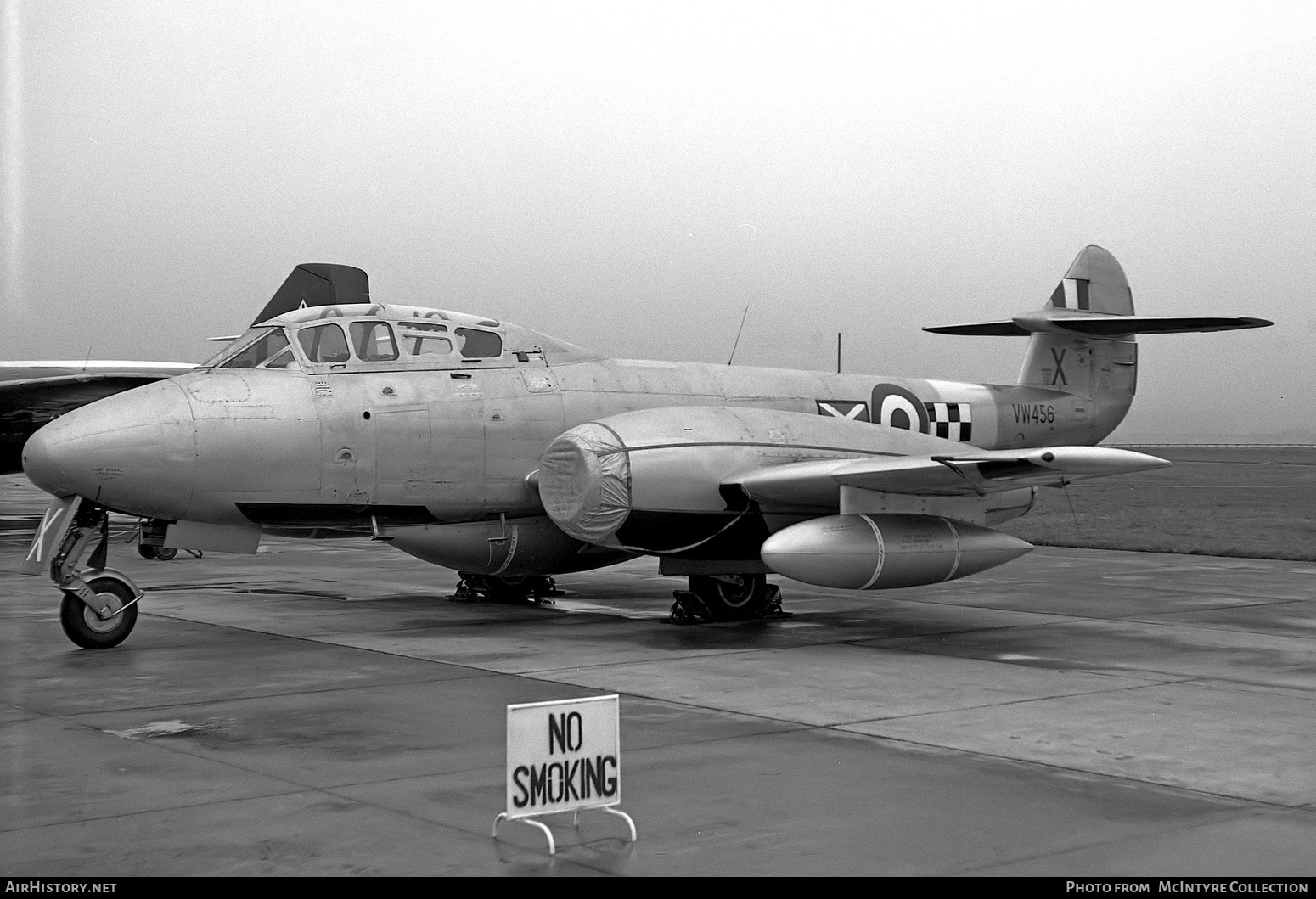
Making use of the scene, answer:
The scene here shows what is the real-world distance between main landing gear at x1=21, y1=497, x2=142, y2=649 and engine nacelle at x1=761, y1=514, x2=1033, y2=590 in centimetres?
515

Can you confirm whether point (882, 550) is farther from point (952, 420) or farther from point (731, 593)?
point (952, 420)

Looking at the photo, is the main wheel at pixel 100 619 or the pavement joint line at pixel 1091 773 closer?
the pavement joint line at pixel 1091 773

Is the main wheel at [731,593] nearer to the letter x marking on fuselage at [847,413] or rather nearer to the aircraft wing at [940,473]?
the aircraft wing at [940,473]

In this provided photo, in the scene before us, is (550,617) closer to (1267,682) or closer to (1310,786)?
(1267,682)

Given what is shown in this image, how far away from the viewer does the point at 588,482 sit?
10.9 metres

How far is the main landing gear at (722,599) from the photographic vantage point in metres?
12.5

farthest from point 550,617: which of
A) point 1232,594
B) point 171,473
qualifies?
point 1232,594

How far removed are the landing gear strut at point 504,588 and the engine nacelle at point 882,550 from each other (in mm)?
4027

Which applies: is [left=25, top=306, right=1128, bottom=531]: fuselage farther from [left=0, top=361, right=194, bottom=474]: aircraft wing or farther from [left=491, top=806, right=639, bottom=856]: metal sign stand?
[left=0, top=361, right=194, bottom=474]: aircraft wing

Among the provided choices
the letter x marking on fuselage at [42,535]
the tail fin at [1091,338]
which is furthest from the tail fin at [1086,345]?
the letter x marking on fuselage at [42,535]

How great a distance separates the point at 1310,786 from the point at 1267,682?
321 centimetres

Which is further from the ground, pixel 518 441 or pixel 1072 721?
pixel 518 441

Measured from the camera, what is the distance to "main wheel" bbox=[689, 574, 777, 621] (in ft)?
41.3

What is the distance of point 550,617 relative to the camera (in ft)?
42.7
